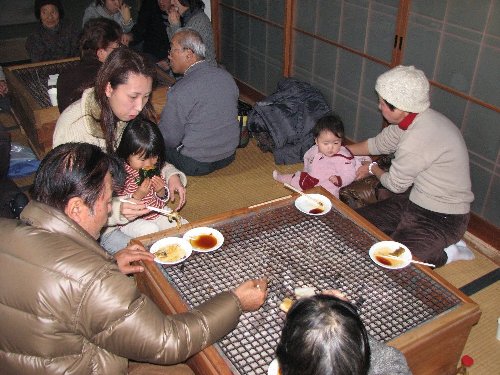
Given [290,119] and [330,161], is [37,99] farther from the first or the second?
[330,161]

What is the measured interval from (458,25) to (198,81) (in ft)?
6.70

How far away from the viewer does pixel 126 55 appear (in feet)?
9.45

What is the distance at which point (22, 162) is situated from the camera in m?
4.59

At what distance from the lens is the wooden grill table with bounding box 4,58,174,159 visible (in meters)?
4.26

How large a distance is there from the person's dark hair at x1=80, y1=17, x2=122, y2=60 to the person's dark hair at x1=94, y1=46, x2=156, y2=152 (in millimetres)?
1003

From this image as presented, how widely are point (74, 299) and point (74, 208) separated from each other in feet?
1.20

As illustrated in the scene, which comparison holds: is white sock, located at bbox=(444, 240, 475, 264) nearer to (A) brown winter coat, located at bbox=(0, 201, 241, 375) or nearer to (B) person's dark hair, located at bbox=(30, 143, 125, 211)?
(A) brown winter coat, located at bbox=(0, 201, 241, 375)

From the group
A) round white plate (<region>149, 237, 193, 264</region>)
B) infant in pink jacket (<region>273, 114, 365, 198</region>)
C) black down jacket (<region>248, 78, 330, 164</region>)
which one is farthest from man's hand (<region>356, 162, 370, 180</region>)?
round white plate (<region>149, 237, 193, 264</region>)

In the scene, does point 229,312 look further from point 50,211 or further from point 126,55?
point 126,55

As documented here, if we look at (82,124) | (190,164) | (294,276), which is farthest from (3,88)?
(294,276)

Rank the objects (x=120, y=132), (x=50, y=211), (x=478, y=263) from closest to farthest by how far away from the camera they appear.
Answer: (x=50, y=211), (x=120, y=132), (x=478, y=263)

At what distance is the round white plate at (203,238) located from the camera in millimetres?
2348

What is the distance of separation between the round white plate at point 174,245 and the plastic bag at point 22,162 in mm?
2706

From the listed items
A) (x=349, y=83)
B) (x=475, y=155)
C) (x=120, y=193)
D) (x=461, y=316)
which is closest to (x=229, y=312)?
(x=461, y=316)
